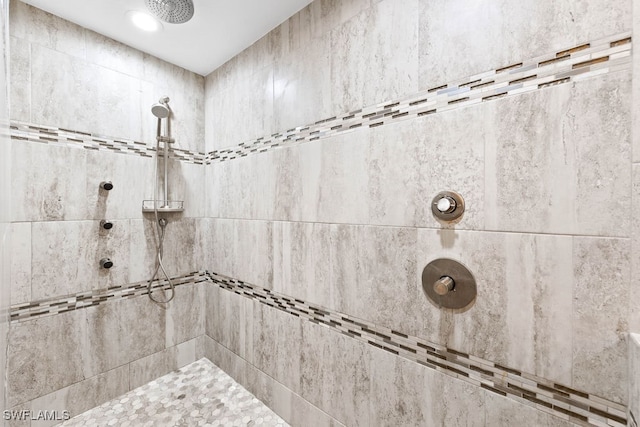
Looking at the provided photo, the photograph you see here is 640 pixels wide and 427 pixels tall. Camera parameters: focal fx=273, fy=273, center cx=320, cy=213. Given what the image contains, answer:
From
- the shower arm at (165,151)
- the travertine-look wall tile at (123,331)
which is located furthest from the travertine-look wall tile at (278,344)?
the shower arm at (165,151)

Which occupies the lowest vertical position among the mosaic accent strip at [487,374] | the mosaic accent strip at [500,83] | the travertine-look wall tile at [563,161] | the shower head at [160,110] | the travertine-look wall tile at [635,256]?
the mosaic accent strip at [487,374]

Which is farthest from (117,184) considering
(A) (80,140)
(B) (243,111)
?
(B) (243,111)

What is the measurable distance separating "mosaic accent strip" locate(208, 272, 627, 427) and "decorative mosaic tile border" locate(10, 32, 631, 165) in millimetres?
873

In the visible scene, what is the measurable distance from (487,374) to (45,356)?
212 centimetres

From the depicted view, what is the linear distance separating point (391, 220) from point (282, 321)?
90 centimetres

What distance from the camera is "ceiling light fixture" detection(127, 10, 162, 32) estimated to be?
4.91ft

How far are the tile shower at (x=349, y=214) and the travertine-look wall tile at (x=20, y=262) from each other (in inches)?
0.4

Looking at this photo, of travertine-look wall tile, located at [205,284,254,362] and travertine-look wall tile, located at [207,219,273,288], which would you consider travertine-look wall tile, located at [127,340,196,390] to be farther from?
travertine-look wall tile, located at [207,219,273,288]

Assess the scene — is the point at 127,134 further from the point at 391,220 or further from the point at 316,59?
the point at 391,220

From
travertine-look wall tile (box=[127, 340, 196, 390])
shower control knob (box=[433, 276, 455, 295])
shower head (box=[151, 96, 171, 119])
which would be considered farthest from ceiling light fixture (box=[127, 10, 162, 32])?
travertine-look wall tile (box=[127, 340, 196, 390])

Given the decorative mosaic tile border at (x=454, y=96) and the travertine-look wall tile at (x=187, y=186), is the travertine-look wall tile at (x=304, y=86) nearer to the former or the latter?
the decorative mosaic tile border at (x=454, y=96)

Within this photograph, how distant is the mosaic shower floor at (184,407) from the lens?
154 cm

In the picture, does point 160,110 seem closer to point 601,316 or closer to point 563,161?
point 563,161

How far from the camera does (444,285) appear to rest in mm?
920
